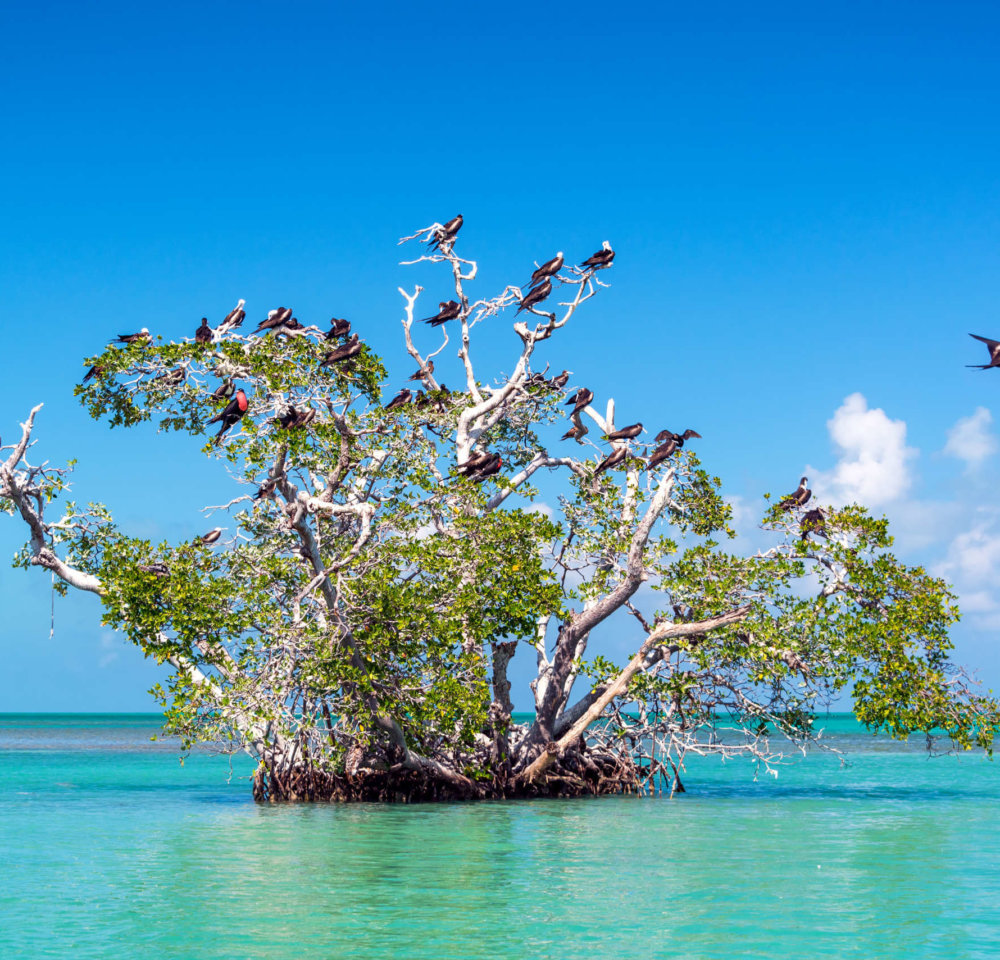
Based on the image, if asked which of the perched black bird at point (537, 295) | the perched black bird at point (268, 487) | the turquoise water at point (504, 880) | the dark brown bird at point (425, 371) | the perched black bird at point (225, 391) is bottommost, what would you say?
the turquoise water at point (504, 880)

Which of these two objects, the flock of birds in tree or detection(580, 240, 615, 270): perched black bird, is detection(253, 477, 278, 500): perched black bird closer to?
the flock of birds in tree

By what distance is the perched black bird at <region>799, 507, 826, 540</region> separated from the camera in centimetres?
1998

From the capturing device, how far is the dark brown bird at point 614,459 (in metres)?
19.1

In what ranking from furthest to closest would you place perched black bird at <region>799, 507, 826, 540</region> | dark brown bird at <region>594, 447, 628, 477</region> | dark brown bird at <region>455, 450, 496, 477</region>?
perched black bird at <region>799, 507, 826, 540</region>, dark brown bird at <region>594, 447, 628, 477</region>, dark brown bird at <region>455, 450, 496, 477</region>

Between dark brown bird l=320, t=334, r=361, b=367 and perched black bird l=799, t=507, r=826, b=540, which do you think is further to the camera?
perched black bird l=799, t=507, r=826, b=540

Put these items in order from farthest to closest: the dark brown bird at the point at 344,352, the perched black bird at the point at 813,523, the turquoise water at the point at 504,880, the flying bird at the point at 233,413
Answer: the perched black bird at the point at 813,523 → the dark brown bird at the point at 344,352 → the flying bird at the point at 233,413 → the turquoise water at the point at 504,880

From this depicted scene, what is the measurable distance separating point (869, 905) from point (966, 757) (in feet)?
132

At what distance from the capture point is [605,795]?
21750 mm

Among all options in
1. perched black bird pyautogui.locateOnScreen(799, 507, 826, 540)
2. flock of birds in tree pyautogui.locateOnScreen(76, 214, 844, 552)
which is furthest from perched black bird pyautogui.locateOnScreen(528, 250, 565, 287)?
perched black bird pyautogui.locateOnScreen(799, 507, 826, 540)

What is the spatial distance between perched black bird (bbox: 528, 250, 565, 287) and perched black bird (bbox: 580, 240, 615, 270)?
36 cm

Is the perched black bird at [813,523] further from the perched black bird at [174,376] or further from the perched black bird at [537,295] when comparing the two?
the perched black bird at [174,376]

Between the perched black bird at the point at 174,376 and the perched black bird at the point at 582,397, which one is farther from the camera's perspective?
the perched black bird at the point at 582,397

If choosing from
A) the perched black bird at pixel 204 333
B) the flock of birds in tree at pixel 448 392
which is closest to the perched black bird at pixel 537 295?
the flock of birds in tree at pixel 448 392

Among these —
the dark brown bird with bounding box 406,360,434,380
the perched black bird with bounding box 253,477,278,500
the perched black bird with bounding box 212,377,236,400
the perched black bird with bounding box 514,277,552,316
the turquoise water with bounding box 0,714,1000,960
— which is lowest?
the turquoise water with bounding box 0,714,1000,960
